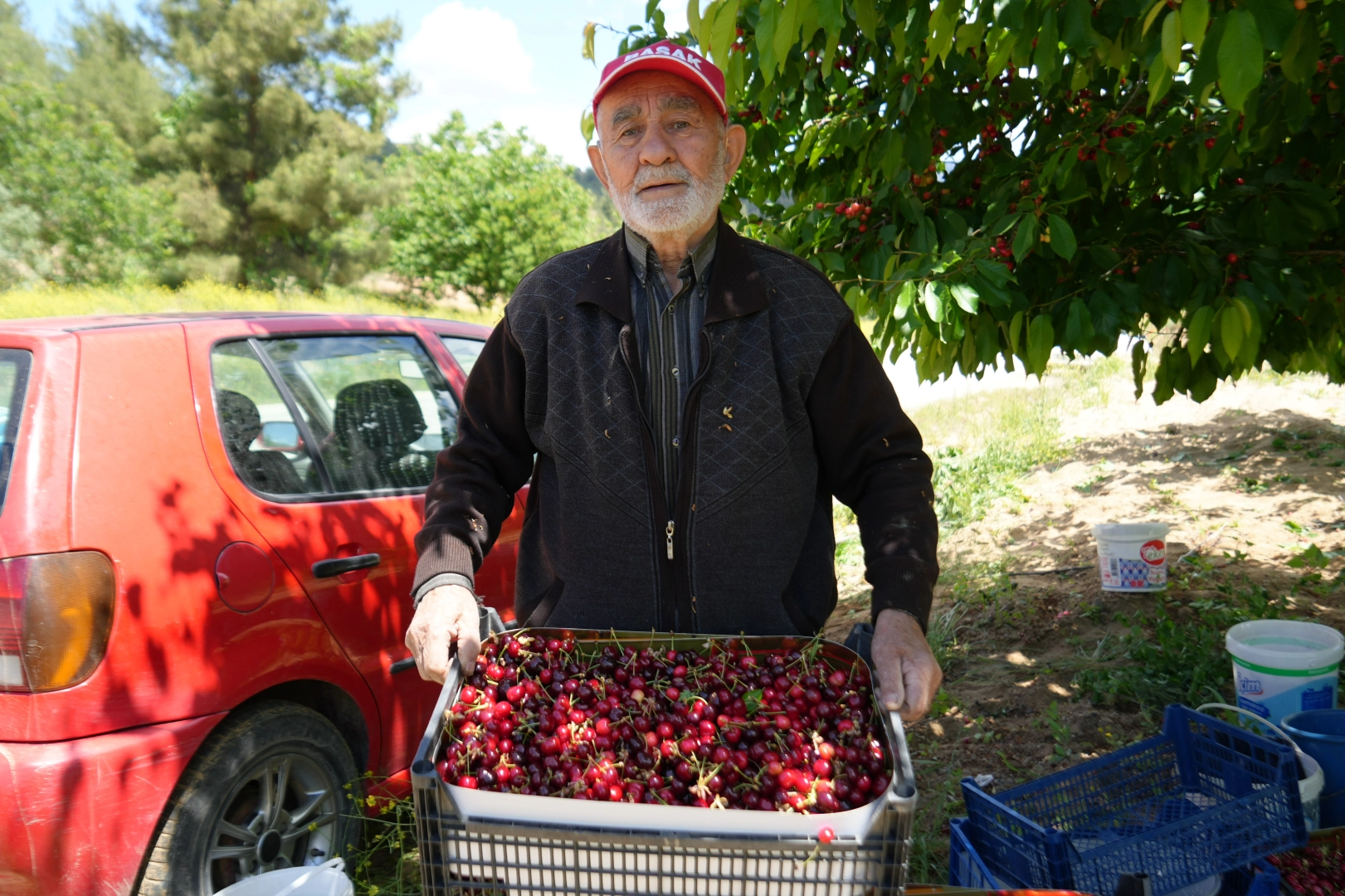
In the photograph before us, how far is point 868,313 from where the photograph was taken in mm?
3010

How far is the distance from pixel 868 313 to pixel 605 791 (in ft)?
7.17

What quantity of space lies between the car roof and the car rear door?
34 millimetres

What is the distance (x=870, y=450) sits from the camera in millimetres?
1857

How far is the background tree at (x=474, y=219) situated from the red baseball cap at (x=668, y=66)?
35.6m

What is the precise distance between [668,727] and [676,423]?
76cm

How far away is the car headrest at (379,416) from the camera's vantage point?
3.20 metres

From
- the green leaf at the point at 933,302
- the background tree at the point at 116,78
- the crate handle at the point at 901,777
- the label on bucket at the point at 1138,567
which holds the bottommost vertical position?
the label on bucket at the point at 1138,567

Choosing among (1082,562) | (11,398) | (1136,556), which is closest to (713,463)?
(11,398)

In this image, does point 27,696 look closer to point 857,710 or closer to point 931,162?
point 857,710

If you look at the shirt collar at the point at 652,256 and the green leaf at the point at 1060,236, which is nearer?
the shirt collar at the point at 652,256

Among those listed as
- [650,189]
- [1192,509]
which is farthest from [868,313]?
[1192,509]

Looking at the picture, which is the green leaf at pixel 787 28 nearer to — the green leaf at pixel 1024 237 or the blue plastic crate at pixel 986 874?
the green leaf at pixel 1024 237

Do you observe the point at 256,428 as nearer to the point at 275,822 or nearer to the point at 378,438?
the point at 378,438

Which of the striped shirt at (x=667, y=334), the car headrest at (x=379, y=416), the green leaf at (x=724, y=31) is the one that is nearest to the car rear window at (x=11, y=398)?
the car headrest at (x=379, y=416)
